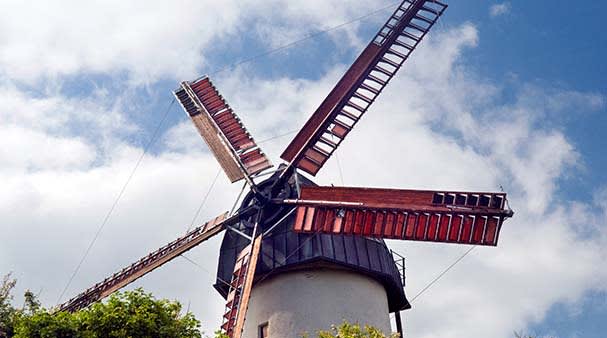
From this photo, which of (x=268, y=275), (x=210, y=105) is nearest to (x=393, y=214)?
(x=268, y=275)

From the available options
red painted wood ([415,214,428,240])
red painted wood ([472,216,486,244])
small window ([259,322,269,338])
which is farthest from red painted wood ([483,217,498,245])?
small window ([259,322,269,338])

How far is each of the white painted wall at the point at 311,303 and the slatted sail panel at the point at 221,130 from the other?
468cm

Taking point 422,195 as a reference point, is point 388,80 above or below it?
above

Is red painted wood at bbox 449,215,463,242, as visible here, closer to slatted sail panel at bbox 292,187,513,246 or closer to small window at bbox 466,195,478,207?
slatted sail panel at bbox 292,187,513,246

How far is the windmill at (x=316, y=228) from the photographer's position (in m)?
20.3

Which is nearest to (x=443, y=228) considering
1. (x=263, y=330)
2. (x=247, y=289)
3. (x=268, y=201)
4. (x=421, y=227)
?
(x=421, y=227)

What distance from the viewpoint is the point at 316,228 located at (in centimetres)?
2122

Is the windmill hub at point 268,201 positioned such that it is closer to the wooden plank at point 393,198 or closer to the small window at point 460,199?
the wooden plank at point 393,198

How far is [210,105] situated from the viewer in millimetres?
26844

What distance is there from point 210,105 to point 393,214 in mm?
10253

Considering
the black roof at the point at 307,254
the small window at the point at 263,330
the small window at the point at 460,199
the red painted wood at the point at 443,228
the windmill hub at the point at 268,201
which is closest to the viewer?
the red painted wood at the point at 443,228

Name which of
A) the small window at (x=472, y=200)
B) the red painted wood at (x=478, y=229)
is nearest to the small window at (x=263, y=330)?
the red painted wood at (x=478, y=229)

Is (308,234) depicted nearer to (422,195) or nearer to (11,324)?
(422,195)

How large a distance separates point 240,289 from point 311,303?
250 cm
